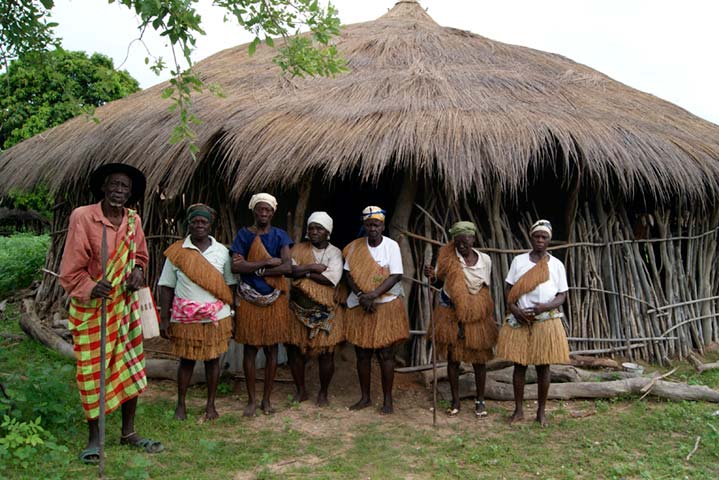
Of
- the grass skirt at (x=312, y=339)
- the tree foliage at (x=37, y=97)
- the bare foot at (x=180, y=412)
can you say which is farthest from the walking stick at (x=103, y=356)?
the tree foliage at (x=37, y=97)

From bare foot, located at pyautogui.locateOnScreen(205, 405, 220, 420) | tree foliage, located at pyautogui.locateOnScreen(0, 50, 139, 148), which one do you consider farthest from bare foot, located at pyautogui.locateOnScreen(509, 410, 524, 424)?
tree foliage, located at pyautogui.locateOnScreen(0, 50, 139, 148)

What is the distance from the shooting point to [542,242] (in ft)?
14.2

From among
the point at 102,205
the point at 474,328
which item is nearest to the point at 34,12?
the point at 102,205

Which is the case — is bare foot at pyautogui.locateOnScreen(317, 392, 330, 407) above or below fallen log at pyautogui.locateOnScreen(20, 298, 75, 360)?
below

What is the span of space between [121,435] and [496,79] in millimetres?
4752

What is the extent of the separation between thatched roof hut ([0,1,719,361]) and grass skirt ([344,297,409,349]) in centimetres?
94

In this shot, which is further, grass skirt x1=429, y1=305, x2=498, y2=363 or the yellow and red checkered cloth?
grass skirt x1=429, y1=305, x2=498, y2=363

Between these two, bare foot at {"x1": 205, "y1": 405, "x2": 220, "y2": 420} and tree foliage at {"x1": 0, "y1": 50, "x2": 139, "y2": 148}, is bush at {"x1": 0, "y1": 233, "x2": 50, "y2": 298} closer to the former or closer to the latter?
tree foliage at {"x1": 0, "y1": 50, "x2": 139, "y2": 148}

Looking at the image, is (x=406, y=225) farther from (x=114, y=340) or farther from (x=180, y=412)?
(x=114, y=340)

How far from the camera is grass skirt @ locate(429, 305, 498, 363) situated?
4.46 m

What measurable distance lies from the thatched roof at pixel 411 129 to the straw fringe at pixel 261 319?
79cm

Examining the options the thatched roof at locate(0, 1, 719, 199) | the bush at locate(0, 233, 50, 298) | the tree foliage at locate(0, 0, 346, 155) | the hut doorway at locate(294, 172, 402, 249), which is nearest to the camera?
the tree foliage at locate(0, 0, 346, 155)

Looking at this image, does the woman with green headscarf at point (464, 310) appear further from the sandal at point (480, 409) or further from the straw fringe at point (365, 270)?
the straw fringe at point (365, 270)

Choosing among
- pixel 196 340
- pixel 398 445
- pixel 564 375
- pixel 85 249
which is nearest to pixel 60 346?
pixel 196 340
